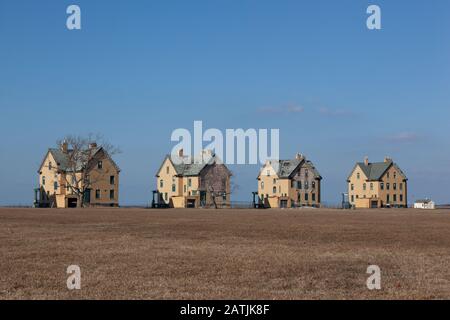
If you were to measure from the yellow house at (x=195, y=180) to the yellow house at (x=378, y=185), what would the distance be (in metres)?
30.1

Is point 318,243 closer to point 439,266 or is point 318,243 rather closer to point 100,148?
point 439,266

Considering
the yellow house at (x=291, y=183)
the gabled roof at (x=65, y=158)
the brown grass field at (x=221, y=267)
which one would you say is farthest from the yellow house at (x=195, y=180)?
the brown grass field at (x=221, y=267)

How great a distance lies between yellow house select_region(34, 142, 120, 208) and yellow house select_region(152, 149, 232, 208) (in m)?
9.43

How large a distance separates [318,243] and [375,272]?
8622mm

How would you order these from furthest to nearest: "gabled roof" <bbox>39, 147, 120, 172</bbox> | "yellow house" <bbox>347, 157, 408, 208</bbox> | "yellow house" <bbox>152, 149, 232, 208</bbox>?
"yellow house" <bbox>347, 157, 408, 208</bbox> < "yellow house" <bbox>152, 149, 232, 208</bbox> < "gabled roof" <bbox>39, 147, 120, 172</bbox>

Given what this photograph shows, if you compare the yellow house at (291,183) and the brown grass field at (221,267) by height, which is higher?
the yellow house at (291,183)

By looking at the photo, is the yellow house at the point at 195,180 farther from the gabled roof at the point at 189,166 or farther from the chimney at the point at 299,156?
the chimney at the point at 299,156

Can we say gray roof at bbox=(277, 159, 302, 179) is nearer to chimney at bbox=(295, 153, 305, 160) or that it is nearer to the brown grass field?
chimney at bbox=(295, 153, 305, 160)

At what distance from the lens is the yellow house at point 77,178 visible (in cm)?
10306

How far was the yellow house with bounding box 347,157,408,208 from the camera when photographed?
418 ft

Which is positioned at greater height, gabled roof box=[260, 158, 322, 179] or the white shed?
gabled roof box=[260, 158, 322, 179]

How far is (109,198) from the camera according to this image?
109750mm

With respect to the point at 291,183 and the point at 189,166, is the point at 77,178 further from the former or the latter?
the point at 291,183

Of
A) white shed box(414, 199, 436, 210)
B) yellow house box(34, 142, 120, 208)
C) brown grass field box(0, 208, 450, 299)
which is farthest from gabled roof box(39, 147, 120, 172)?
brown grass field box(0, 208, 450, 299)
